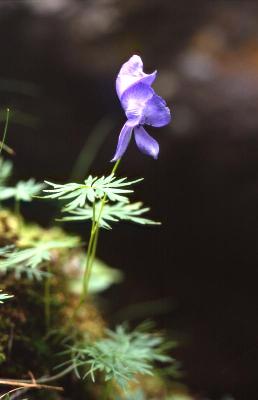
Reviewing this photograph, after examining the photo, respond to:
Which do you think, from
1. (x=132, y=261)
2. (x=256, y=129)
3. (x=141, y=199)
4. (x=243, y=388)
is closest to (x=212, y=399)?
(x=243, y=388)

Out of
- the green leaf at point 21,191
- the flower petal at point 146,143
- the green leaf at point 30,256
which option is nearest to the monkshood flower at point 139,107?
the flower petal at point 146,143

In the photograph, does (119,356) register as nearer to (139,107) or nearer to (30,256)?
(30,256)

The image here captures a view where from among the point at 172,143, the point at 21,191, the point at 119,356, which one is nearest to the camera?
the point at 119,356

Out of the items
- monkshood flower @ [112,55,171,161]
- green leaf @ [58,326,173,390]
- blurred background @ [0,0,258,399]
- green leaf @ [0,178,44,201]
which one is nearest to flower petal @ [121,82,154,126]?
monkshood flower @ [112,55,171,161]

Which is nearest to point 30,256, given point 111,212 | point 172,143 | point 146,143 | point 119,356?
point 111,212

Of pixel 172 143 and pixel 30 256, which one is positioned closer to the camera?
pixel 30 256

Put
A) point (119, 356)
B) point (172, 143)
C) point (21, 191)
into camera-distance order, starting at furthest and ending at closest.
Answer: point (172, 143) < point (21, 191) < point (119, 356)

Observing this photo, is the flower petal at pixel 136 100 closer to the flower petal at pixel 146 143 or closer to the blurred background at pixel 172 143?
the flower petal at pixel 146 143
